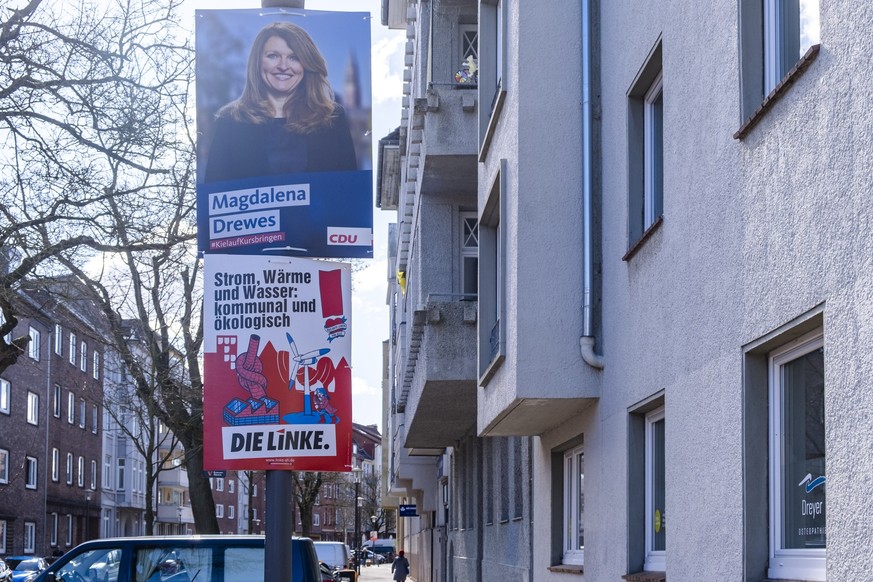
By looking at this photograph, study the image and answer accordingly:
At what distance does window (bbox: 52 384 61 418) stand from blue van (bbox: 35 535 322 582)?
54209mm

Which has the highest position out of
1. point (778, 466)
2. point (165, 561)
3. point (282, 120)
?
point (282, 120)

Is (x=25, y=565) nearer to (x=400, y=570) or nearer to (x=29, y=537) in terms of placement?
(x=400, y=570)

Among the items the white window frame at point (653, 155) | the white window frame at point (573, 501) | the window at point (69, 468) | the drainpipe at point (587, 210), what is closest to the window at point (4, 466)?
the window at point (69, 468)

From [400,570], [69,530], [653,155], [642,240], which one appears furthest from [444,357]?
[69,530]

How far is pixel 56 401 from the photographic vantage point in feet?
212

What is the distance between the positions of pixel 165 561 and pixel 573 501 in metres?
3.84

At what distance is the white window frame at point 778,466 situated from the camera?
6086mm

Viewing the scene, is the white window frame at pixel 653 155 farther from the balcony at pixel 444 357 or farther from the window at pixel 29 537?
the window at pixel 29 537

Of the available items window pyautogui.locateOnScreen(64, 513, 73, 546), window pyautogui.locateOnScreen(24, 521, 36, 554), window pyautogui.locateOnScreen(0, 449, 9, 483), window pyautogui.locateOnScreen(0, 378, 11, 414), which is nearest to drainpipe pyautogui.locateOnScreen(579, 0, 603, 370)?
window pyautogui.locateOnScreen(0, 378, 11, 414)

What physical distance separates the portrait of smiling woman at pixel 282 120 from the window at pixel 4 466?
50.1 meters

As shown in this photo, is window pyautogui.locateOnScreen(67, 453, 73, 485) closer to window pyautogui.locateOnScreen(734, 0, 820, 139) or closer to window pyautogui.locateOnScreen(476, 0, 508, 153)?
window pyautogui.locateOnScreen(476, 0, 508, 153)

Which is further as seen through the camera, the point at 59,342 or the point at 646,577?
the point at 59,342

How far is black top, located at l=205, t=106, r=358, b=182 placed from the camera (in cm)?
792

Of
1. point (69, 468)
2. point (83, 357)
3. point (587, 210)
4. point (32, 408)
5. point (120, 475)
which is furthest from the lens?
point (120, 475)
